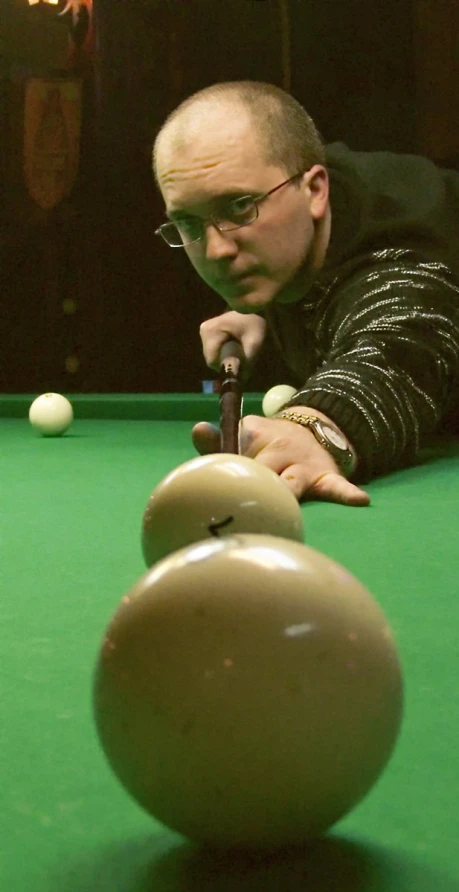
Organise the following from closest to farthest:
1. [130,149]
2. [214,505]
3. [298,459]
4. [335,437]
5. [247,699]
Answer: [247,699] → [214,505] → [298,459] → [335,437] → [130,149]

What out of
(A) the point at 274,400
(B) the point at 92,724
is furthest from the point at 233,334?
(B) the point at 92,724

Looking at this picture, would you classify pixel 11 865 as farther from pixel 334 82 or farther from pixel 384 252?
pixel 334 82

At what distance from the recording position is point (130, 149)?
739cm

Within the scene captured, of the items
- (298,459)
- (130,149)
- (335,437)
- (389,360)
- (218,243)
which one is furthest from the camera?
(130,149)

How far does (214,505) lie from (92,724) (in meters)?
0.38

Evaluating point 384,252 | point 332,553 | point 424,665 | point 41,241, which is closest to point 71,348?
point 41,241

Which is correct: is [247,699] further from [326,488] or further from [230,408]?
[230,408]

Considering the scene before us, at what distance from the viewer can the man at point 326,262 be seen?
234 centimetres

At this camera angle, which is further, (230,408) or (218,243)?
(218,243)

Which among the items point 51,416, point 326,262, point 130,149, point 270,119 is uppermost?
point 270,119

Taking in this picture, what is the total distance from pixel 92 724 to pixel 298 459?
130cm

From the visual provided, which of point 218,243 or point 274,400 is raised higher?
point 218,243

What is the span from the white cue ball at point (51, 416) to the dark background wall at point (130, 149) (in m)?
3.58

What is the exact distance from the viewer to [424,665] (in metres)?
1.08
